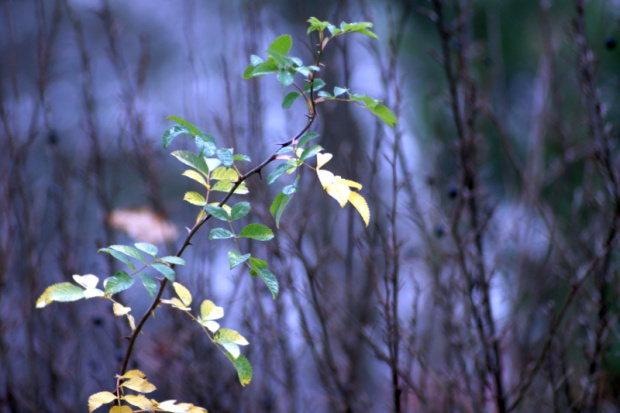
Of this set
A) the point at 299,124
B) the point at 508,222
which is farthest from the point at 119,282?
the point at 299,124

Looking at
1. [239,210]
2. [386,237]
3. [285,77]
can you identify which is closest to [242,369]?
[239,210]

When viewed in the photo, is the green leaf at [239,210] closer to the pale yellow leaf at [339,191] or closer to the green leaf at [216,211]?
the green leaf at [216,211]

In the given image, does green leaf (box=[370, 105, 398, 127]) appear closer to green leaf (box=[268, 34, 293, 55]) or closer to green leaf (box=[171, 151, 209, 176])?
green leaf (box=[268, 34, 293, 55])

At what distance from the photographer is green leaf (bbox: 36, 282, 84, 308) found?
103cm

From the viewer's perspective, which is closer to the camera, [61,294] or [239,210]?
[61,294]

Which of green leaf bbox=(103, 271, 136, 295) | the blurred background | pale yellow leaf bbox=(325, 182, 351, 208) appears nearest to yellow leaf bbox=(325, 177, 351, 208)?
pale yellow leaf bbox=(325, 182, 351, 208)

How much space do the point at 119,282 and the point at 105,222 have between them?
1.91 metres

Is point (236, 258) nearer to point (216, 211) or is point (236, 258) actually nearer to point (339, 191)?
point (216, 211)

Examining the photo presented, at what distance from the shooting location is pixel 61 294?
1.03 m

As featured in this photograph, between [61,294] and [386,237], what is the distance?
1273 mm

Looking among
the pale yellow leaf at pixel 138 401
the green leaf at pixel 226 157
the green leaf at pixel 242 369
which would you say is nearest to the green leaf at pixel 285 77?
the green leaf at pixel 226 157

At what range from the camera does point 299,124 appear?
4.82 meters

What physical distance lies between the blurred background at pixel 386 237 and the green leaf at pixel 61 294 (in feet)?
3.07

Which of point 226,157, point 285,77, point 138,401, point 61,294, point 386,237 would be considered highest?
point 285,77
